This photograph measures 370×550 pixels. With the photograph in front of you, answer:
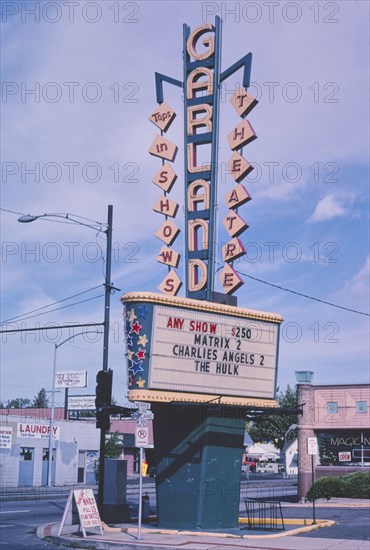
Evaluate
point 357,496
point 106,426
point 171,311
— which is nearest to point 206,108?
point 171,311

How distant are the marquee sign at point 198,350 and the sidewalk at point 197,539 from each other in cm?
397

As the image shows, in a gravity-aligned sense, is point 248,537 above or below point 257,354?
below

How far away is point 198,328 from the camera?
74.8 feet

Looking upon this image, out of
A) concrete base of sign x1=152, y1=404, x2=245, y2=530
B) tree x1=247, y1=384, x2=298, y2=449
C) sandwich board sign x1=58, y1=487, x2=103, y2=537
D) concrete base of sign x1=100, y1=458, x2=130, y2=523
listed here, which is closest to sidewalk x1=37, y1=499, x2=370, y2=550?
sandwich board sign x1=58, y1=487, x2=103, y2=537

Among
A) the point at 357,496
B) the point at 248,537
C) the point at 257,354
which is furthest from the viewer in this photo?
the point at 357,496

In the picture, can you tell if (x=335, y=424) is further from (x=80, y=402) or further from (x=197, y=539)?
(x=80, y=402)

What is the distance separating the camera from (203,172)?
82.1 ft

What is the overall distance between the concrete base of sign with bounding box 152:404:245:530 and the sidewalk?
0.56 metres

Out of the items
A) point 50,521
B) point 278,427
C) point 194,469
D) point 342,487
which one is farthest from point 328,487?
point 278,427

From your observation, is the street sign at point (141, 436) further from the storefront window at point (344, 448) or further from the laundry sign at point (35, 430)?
the laundry sign at point (35, 430)

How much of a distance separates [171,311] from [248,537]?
23.0 ft

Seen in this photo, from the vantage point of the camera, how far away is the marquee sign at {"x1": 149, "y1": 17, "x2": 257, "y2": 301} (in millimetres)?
24266

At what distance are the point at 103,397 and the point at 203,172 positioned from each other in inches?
327

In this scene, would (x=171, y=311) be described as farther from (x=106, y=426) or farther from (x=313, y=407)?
(x=313, y=407)
